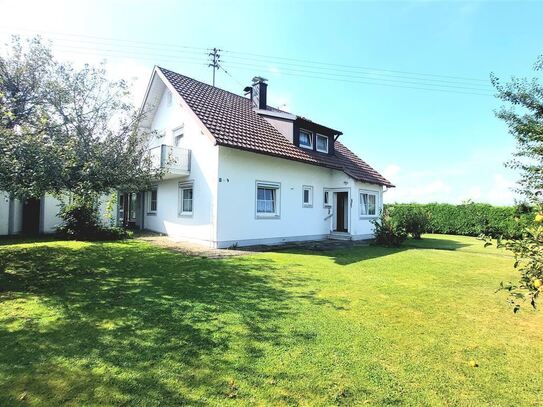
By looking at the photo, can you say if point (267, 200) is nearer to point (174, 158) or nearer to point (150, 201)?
point (174, 158)

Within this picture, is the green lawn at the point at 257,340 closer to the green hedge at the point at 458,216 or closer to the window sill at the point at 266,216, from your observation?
the window sill at the point at 266,216

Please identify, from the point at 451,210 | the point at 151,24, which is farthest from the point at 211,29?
the point at 451,210

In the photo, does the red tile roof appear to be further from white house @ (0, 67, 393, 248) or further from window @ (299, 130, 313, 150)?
window @ (299, 130, 313, 150)

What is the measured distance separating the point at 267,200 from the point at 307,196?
9.29ft

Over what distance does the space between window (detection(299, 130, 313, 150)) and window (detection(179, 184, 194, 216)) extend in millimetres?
6600

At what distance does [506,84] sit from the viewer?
11.6 m

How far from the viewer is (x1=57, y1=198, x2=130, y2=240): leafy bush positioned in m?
13.7

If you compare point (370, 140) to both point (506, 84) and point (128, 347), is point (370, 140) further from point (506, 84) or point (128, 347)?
point (128, 347)

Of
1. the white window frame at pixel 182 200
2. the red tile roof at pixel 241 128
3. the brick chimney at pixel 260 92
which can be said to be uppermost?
the brick chimney at pixel 260 92

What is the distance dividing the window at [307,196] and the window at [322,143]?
3238 millimetres

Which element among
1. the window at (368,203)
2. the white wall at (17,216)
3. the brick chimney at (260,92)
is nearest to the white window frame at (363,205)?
the window at (368,203)

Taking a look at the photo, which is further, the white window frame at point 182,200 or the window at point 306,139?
the window at point 306,139

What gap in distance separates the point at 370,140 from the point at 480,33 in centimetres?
978

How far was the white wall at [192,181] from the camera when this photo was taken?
12.7 metres
